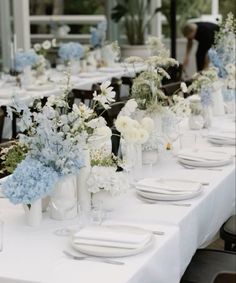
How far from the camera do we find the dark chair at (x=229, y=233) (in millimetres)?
2990

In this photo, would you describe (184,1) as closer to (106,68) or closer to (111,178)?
(106,68)

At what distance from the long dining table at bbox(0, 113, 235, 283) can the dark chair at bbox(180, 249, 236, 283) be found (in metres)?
0.06

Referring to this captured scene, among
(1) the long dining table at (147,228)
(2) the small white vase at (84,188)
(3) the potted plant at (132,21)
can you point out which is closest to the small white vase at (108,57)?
(3) the potted plant at (132,21)

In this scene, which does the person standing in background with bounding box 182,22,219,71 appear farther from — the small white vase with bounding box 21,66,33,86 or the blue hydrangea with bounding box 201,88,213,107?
the blue hydrangea with bounding box 201,88,213,107

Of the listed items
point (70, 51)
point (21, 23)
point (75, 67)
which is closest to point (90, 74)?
point (75, 67)

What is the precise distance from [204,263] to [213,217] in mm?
244

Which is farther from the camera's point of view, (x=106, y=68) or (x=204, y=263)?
(x=106, y=68)

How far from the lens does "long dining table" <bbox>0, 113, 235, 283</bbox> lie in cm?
187

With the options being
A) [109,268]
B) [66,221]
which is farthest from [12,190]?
[109,268]

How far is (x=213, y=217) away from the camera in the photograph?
280 centimetres

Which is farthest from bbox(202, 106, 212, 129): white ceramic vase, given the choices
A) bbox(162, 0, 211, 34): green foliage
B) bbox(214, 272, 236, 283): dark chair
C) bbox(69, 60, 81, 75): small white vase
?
bbox(162, 0, 211, 34): green foliage

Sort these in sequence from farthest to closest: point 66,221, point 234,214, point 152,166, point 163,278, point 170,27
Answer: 1. point 170,27
2. point 234,214
3. point 152,166
4. point 66,221
5. point 163,278

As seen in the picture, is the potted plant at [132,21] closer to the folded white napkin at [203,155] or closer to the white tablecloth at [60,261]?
the folded white napkin at [203,155]

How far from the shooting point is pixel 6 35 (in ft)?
26.0
